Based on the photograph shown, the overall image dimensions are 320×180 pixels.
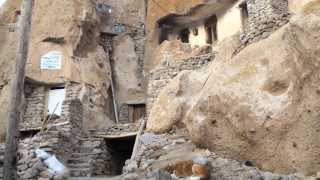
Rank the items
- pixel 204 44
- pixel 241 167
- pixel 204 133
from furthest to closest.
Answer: pixel 204 44, pixel 204 133, pixel 241 167

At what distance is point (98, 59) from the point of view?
18.2 m

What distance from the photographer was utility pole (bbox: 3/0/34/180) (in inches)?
317

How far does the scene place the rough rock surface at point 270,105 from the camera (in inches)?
281

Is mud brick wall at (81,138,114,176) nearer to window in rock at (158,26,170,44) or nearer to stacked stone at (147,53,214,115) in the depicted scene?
stacked stone at (147,53,214,115)

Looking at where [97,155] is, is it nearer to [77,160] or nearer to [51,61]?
[77,160]

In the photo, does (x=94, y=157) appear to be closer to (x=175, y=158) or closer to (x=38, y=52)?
(x=175, y=158)

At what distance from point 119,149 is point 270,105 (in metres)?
7.95

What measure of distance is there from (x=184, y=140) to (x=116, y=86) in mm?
8692

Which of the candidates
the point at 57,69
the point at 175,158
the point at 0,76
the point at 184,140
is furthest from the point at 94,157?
the point at 0,76

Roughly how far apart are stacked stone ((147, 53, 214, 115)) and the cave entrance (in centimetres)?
127

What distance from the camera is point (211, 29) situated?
61.4 feet

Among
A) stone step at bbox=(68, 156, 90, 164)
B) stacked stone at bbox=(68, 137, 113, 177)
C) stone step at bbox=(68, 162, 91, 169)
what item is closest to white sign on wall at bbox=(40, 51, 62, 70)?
stacked stone at bbox=(68, 137, 113, 177)

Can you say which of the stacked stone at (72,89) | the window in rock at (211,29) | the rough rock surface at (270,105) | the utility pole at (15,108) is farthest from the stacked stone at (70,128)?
the window in rock at (211,29)

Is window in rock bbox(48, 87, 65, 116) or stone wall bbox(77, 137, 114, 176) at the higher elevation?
window in rock bbox(48, 87, 65, 116)
